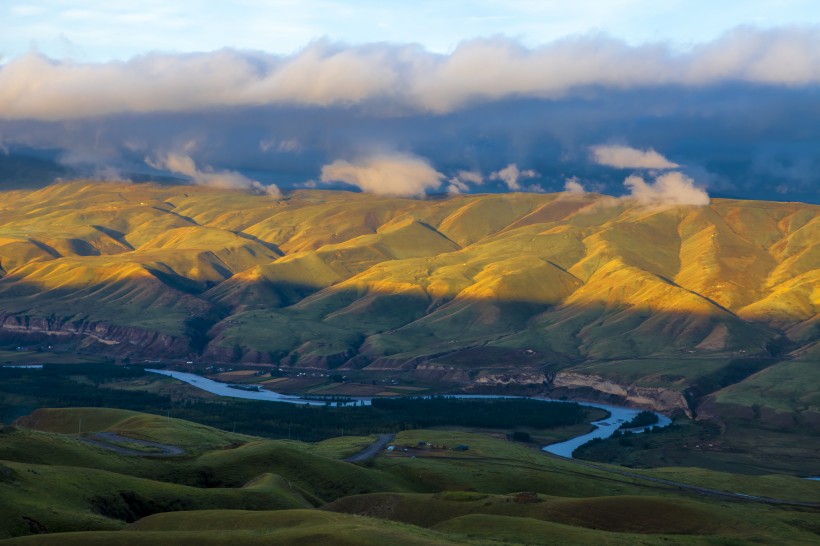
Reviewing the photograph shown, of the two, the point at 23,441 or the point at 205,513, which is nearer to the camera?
the point at 205,513

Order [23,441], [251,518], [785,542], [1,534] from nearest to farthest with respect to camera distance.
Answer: [1,534], [251,518], [785,542], [23,441]

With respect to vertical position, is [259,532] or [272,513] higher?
[272,513]

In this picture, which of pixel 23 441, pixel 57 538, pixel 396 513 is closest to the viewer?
pixel 57 538

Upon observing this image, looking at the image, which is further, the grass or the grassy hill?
the grassy hill

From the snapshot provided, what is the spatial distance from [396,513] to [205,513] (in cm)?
4342

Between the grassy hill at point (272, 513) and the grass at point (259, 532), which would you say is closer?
the grass at point (259, 532)

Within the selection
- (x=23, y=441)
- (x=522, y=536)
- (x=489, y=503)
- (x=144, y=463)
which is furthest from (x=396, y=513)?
(x=23, y=441)

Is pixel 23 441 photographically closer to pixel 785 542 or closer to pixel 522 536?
pixel 522 536

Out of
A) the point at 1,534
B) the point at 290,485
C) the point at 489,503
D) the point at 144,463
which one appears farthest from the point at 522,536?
the point at 144,463

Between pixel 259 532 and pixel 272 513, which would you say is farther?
pixel 272 513

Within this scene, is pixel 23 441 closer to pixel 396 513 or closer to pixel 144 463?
pixel 144 463

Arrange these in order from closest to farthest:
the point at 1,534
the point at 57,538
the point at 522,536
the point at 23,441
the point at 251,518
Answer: the point at 57,538 → the point at 1,534 → the point at 251,518 → the point at 522,536 → the point at 23,441

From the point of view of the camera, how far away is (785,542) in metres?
165

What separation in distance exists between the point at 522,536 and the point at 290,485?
5539 centimetres
